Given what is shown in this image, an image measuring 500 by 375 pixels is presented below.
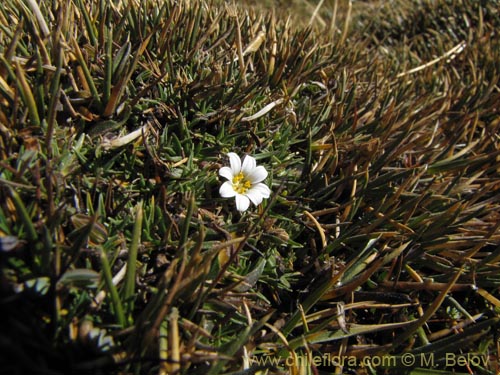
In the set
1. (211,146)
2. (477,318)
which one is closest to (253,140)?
(211,146)

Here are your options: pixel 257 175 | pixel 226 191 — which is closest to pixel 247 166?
pixel 257 175

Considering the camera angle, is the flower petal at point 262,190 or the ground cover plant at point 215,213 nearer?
the ground cover plant at point 215,213

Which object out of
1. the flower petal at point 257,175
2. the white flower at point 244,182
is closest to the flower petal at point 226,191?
the white flower at point 244,182

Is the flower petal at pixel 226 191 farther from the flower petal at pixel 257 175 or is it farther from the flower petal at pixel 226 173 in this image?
the flower petal at pixel 257 175

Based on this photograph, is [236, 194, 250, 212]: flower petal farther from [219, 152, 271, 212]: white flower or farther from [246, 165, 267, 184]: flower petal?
[246, 165, 267, 184]: flower petal

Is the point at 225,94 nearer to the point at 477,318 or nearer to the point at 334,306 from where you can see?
the point at 334,306

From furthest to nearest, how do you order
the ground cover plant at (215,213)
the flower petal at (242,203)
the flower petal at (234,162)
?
the flower petal at (234,162) < the flower petal at (242,203) < the ground cover plant at (215,213)

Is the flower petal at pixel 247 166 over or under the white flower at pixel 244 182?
over

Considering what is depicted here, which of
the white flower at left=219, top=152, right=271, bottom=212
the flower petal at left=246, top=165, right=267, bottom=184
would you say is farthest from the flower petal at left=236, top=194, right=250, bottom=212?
the flower petal at left=246, top=165, right=267, bottom=184
